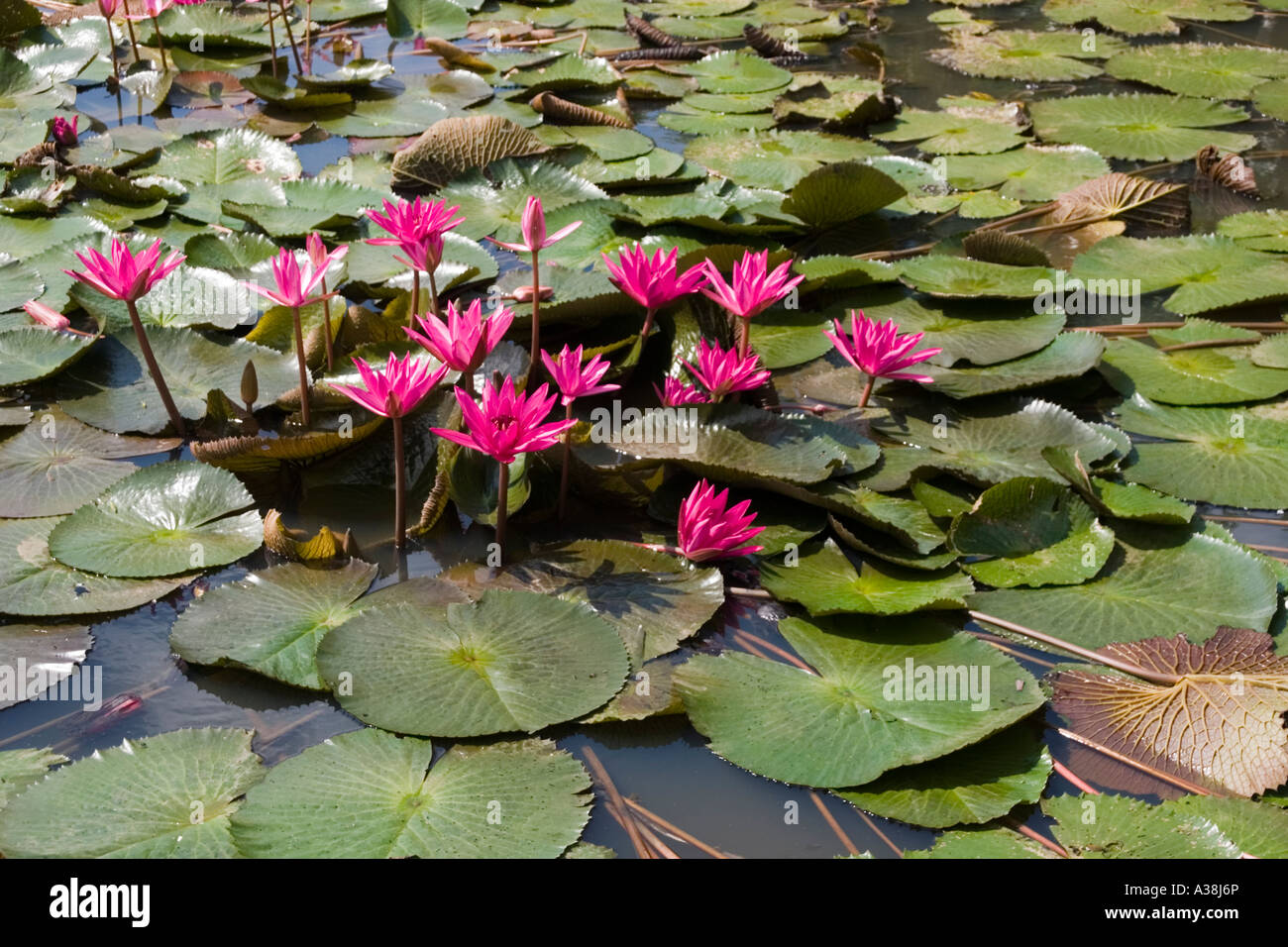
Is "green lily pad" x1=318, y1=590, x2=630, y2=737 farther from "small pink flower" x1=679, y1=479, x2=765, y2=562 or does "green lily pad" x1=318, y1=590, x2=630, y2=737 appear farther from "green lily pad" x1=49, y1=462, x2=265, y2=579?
"green lily pad" x1=49, y1=462, x2=265, y2=579

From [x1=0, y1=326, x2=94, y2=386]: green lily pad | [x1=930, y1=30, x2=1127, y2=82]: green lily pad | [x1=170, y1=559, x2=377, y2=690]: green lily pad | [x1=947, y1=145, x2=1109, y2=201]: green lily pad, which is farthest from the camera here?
[x1=930, y1=30, x2=1127, y2=82]: green lily pad

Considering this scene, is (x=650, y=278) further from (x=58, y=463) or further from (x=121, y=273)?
(x=58, y=463)

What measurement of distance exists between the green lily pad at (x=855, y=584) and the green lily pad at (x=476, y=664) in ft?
1.54

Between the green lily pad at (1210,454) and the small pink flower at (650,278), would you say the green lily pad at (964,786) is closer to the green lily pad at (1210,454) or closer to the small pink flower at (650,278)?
the green lily pad at (1210,454)

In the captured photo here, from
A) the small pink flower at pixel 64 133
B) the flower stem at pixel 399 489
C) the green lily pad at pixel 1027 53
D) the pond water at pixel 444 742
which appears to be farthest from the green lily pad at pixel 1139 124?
the small pink flower at pixel 64 133

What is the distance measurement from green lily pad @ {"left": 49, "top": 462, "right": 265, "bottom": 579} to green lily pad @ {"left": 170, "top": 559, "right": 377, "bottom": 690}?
0.17 metres

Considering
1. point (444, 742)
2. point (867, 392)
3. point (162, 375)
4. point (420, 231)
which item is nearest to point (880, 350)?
point (867, 392)

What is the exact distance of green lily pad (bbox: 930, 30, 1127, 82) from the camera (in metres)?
6.15

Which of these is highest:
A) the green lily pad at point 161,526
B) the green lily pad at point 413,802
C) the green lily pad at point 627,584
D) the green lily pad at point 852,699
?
the green lily pad at point 161,526

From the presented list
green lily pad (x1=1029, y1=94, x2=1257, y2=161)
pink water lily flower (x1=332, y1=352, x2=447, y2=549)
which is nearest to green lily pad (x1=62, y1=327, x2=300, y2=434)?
pink water lily flower (x1=332, y1=352, x2=447, y2=549)

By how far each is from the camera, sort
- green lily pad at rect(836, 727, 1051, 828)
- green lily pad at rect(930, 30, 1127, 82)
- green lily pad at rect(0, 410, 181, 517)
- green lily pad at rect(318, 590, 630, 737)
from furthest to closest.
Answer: green lily pad at rect(930, 30, 1127, 82)
green lily pad at rect(0, 410, 181, 517)
green lily pad at rect(318, 590, 630, 737)
green lily pad at rect(836, 727, 1051, 828)

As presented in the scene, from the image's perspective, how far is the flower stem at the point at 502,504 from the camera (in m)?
2.39
